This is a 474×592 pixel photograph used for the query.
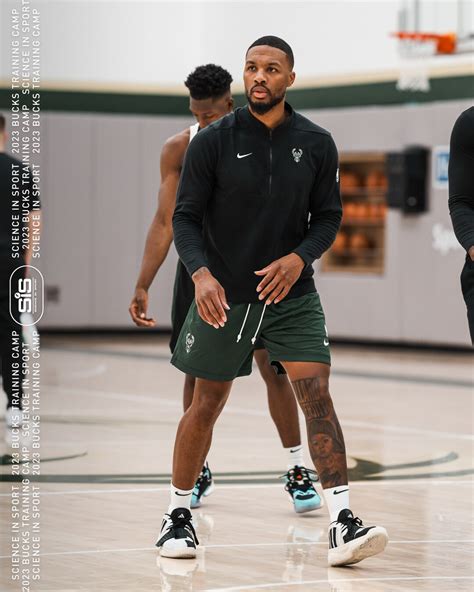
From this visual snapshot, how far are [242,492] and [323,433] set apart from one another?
1755mm

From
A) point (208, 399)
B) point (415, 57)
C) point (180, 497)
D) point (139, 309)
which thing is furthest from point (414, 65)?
point (180, 497)

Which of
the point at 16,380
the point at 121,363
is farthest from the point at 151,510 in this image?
the point at 121,363

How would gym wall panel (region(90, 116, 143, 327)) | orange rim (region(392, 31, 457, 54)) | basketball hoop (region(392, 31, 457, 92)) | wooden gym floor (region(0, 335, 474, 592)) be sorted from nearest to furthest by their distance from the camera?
wooden gym floor (region(0, 335, 474, 592)), orange rim (region(392, 31, 457, 54)), basketball hoop (region(392, 31, 457, 92)), gym wall panel (region(90, 116, 143, 327))

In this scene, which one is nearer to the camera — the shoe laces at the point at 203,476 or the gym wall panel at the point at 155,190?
the shoe laces at the point at 203,476

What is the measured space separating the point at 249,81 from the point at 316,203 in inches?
22.5

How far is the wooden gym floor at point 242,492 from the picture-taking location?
527 centimetres

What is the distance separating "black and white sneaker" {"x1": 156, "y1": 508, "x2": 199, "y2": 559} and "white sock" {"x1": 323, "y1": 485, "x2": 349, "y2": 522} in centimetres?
59

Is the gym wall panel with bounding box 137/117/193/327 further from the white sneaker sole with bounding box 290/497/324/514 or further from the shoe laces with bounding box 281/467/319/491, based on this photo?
the white sneaker sole with bounding box 290/497/324/514

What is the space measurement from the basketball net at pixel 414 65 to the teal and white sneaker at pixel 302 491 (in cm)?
1063

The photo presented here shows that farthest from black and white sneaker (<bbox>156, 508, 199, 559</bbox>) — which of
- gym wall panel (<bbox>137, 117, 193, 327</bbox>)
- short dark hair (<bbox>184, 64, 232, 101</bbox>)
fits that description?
gym wall panel (<bbox>137, 117, 193, 327</bbox>)

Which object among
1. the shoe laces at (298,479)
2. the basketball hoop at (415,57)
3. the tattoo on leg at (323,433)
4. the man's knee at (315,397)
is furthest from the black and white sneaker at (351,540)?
the basketball hoop at (415,57)

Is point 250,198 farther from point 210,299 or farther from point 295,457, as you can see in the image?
point 295,457

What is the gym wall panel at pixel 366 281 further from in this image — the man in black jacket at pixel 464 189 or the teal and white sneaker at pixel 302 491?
the man in black jacket at pixel 464 189

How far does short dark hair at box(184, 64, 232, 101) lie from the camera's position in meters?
6.74
